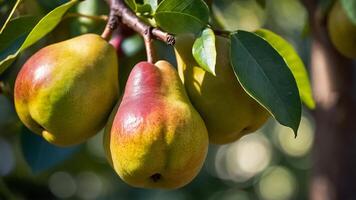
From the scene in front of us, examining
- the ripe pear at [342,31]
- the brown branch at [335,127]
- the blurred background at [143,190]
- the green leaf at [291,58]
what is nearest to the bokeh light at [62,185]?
the blurred background at [143,190]

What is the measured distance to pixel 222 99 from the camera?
3.41ft

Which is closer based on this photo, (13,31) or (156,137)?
(156,137)

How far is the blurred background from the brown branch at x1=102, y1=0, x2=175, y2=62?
0.56 ft

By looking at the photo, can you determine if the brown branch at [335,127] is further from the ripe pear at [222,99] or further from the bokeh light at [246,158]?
the bokeh light at [246,158]

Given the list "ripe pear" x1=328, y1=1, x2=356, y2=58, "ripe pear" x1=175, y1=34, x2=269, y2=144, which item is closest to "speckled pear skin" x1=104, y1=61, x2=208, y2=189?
"ripe pear" x1=175, y1=34, x2=269, y2=144

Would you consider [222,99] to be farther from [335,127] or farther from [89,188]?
[89,188]

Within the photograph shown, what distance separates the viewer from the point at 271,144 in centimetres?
605

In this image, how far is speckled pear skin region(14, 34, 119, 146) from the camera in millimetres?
1039

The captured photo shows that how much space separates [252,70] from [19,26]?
0.35 metres

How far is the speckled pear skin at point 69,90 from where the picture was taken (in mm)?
1039

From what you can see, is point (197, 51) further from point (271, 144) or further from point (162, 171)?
point (271, 144)

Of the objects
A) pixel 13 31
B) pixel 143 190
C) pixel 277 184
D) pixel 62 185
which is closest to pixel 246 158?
pixel 277 184

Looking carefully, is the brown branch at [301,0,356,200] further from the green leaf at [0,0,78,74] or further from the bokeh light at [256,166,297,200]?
the bokeh light at [256,166,297,200]

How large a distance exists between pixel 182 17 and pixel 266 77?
0.42 ft
